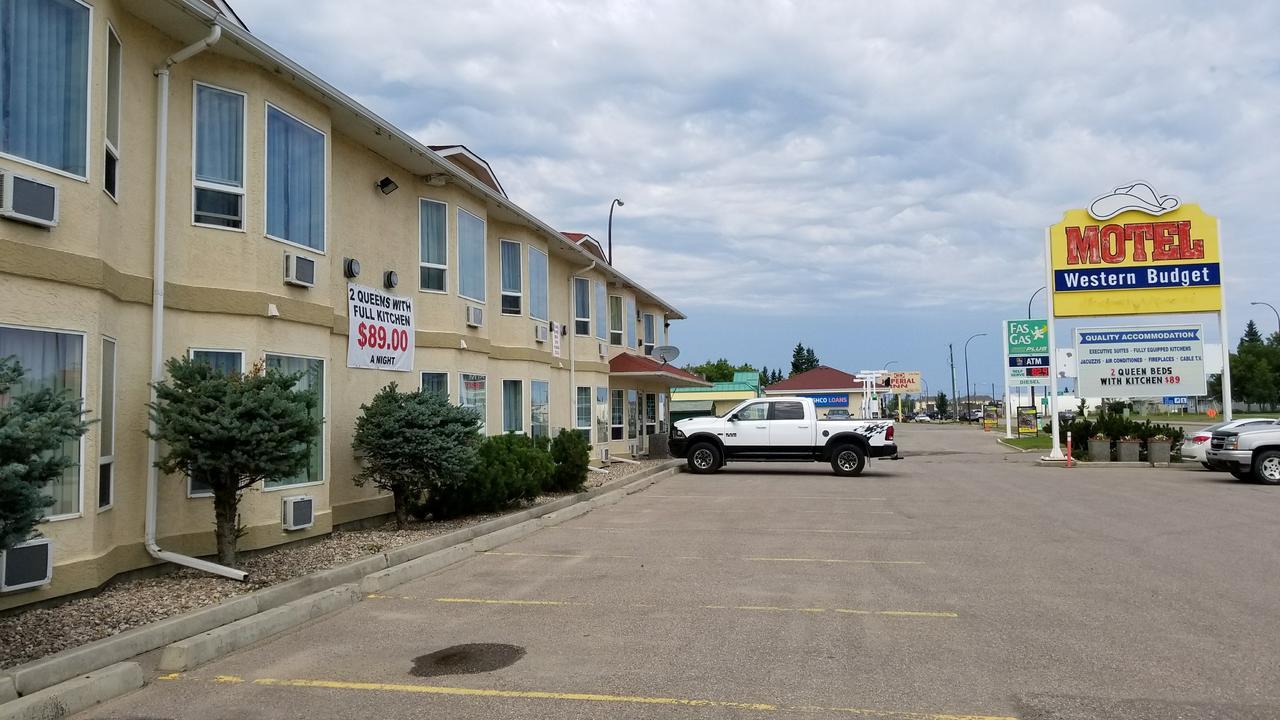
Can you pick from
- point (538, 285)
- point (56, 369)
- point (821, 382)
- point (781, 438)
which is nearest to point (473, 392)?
point (538, 285)

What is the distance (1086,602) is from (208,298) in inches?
365

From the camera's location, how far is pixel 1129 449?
29.2 m

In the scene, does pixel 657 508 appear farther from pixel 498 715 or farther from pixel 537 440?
pixel 498 715

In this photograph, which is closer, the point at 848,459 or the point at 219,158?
the point at 219,158

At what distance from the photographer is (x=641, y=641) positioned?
7219mm

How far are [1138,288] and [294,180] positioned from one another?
2694 cm

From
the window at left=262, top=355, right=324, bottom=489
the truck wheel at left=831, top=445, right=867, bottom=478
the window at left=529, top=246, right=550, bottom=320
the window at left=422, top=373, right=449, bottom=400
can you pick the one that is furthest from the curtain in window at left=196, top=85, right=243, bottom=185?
the truck wheel at left=831, top=445, right=867, bottom=478

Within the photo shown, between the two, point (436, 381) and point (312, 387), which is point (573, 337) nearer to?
point (436, 381)

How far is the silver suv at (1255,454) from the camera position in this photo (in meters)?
21.3

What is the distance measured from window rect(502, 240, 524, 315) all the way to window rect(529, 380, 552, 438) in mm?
1788

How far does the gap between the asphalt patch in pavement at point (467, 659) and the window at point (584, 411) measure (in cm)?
1716

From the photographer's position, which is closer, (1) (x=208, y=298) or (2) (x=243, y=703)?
(2) (x=243, y=703)

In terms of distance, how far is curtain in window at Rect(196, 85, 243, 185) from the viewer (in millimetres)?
9914

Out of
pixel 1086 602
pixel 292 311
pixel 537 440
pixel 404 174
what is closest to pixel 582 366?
pixel 537 440
